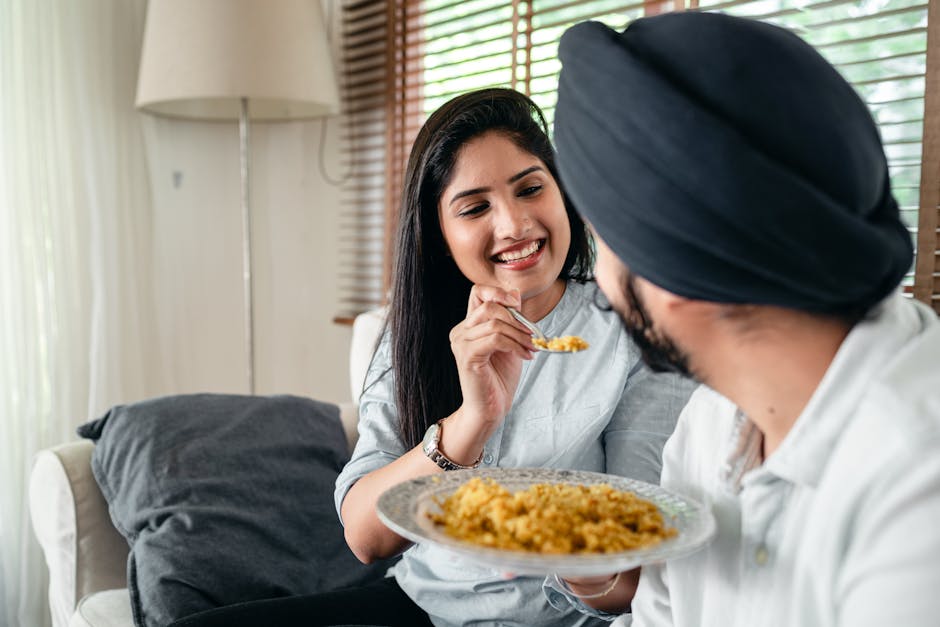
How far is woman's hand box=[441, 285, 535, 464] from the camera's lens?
1.25 m

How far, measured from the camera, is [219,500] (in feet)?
5.86

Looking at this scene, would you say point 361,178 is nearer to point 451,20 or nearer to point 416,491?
point 451,20

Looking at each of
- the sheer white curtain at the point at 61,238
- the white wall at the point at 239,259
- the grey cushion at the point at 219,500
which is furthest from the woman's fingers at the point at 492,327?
the white wall at the point at 239,259

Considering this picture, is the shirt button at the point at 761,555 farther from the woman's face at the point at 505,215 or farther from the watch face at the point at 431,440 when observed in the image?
the woman's face at the point at 505,215

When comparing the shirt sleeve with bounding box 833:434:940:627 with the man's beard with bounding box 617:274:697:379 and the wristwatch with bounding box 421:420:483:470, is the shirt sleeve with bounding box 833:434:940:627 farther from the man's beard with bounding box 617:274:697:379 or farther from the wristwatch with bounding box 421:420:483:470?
the wristwatch with bounding box 421:420:483:470

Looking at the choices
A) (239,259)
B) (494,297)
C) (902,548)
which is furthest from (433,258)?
(239,259)

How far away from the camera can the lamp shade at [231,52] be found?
2.57m

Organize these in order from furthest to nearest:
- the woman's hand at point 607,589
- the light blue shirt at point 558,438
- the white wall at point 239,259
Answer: the white wall at point 239,259
the light blue shirt at point 558,438
the woman's hand at point 607,589

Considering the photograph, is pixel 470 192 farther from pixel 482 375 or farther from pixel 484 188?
pixel 482 375

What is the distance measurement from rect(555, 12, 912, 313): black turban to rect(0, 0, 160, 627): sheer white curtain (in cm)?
245

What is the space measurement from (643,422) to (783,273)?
0.73m

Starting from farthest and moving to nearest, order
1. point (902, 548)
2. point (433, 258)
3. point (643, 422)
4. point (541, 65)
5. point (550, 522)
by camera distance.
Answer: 1. point (541, 65)
2. point (433, 258)
3. point (643, 422)
4. point (550, 522)
5. point (902, 548)

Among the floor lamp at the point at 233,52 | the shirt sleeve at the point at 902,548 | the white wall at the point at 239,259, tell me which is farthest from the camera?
the white wall at the point at 239,259

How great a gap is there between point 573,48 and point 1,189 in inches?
94.7
